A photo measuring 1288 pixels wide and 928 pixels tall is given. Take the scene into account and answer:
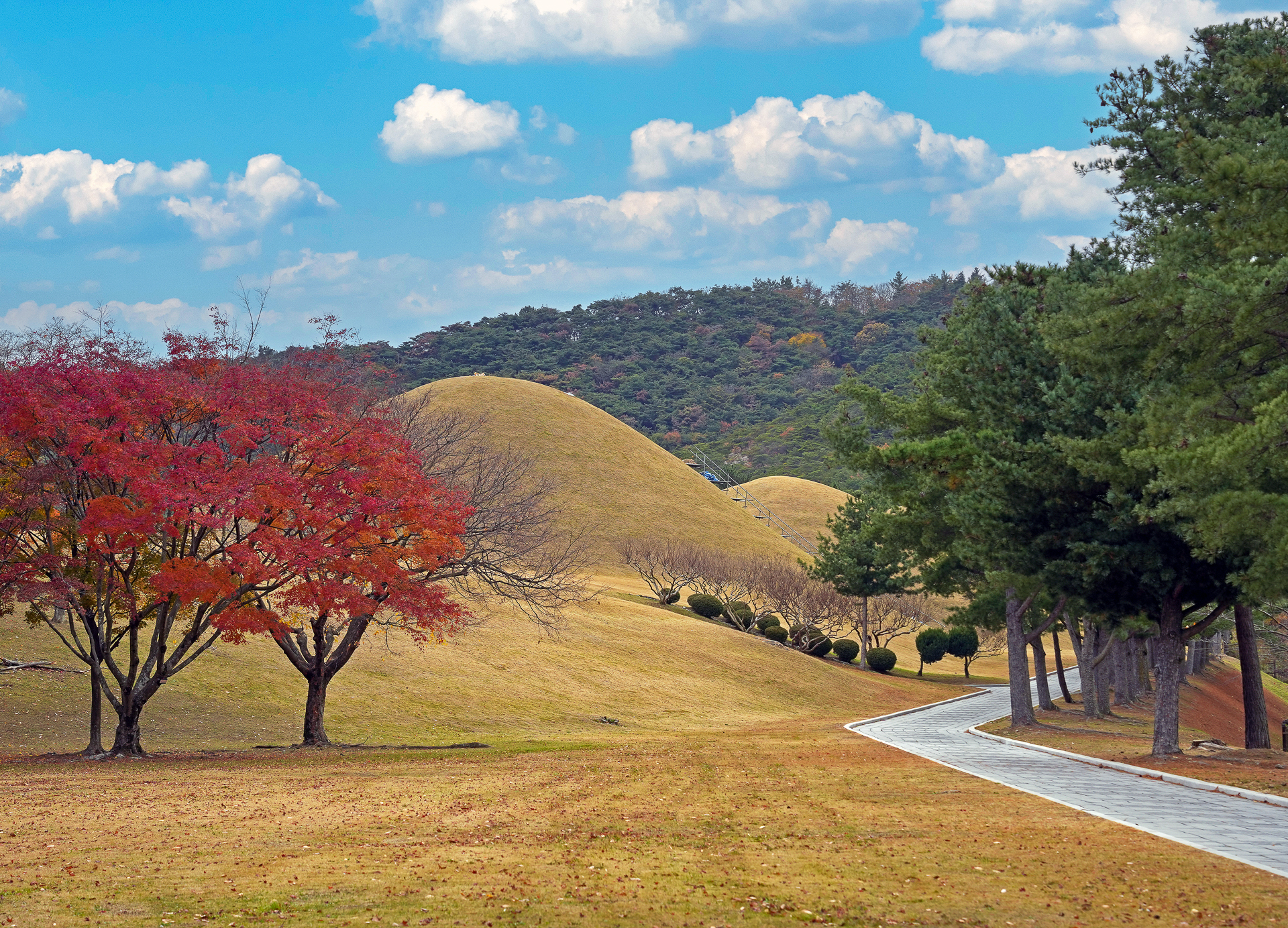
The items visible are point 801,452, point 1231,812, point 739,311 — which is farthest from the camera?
point 739,311

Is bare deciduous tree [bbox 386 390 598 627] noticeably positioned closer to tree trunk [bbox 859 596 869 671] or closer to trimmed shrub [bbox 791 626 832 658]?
trimmed shrub [bbox 791 626 832 658]

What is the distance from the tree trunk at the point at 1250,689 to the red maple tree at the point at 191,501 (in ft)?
56.8

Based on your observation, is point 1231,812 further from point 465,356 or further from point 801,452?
point 465,356

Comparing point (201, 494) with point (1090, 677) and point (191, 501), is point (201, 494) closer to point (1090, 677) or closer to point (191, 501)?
point (191, 501)

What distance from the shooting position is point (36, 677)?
92.3 feet

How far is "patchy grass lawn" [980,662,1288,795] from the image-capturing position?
17562 mm

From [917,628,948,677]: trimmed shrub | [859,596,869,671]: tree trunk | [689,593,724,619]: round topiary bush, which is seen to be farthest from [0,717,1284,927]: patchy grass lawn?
[917,628,948,677]: trimmed shrub

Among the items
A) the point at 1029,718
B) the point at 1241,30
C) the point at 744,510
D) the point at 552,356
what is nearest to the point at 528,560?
the point at 744,510

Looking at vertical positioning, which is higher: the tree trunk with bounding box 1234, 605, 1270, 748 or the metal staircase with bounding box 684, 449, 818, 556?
the metal staircase with bounding box 684, 449, 818, 556

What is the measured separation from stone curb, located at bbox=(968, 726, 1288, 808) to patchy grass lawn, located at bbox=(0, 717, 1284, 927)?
3.03 m

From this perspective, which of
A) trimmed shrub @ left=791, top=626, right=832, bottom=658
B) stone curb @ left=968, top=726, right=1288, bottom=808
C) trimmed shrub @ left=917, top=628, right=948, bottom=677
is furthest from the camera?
trimmed shrub @ left=917, top=628, right=948, bottom=677

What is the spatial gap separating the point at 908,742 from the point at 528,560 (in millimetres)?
45650

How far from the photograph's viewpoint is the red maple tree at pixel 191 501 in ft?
66.6

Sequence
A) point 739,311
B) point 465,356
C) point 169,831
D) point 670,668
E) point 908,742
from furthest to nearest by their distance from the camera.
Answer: point 739,311 < point 465,356 < point 670,668 < point 908,742 < point 169,831
